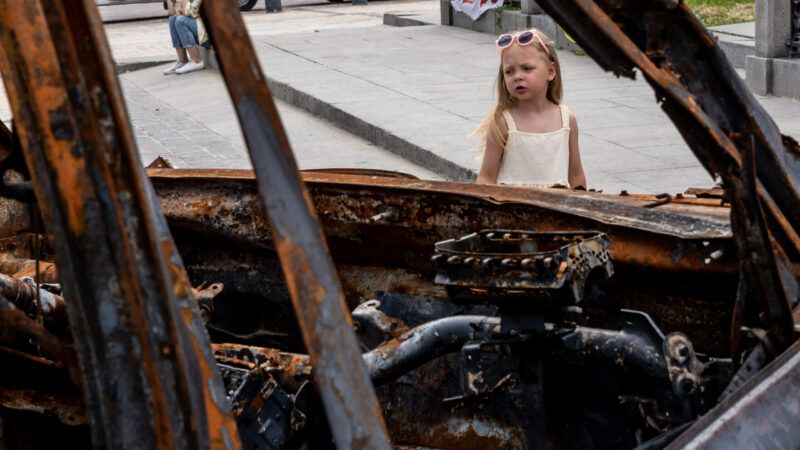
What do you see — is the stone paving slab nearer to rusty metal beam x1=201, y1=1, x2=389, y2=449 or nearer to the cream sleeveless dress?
the cream sleeveless dress

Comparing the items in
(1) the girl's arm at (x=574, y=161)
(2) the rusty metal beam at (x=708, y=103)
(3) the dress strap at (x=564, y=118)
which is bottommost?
(1) the girl's arm at (x=574, y=161)

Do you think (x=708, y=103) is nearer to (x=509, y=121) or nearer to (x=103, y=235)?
(x=103, y=235)

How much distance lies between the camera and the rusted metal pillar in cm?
135

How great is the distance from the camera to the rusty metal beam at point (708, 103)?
2248 millimetres

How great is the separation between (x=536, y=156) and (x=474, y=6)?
424 inches

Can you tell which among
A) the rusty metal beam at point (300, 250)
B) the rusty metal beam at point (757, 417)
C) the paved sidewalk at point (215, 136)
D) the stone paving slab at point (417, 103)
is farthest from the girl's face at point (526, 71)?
the paved sidewalk at point (215, 136)

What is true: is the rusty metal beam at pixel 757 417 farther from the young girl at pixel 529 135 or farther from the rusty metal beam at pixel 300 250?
the young girl at pixel 529 135

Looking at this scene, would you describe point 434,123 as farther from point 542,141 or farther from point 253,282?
point 253,282

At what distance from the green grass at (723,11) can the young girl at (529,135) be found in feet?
26.6

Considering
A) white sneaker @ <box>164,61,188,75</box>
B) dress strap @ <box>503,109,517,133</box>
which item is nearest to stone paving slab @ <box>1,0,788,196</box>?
white sneaker @ <box>164,61,188,75</box>

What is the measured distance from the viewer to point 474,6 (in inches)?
604

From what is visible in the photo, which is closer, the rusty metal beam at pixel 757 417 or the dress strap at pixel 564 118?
the rusty metal beam at pixel 757 417

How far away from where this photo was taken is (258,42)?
53.8ft

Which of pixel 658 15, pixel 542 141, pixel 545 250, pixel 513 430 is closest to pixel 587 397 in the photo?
pixel 513 430
